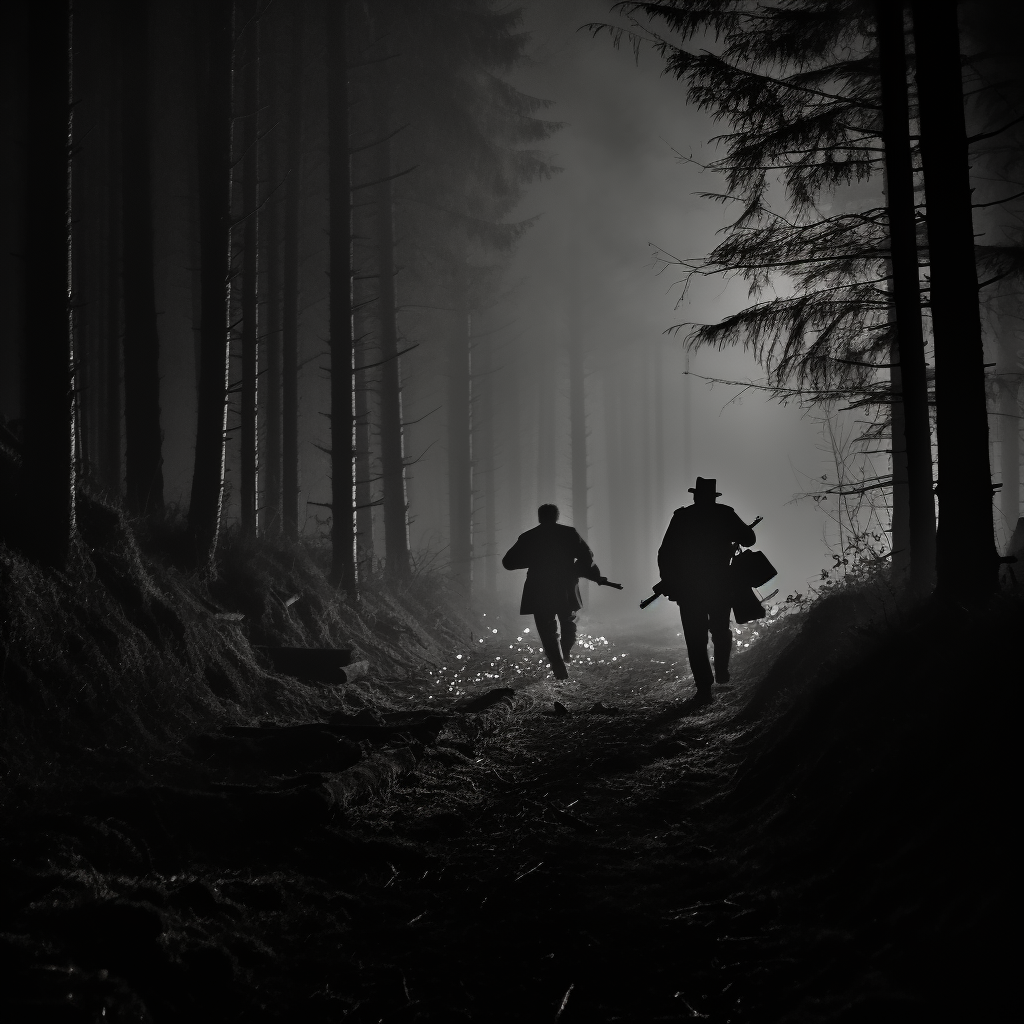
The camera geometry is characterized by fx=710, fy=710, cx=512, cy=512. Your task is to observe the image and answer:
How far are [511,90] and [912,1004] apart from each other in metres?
20.4

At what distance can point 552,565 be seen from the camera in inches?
400

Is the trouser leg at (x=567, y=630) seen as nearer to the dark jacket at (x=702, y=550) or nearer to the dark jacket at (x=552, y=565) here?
the dark jacket at (x=552, y=565)

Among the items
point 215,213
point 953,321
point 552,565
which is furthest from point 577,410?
point 953,321

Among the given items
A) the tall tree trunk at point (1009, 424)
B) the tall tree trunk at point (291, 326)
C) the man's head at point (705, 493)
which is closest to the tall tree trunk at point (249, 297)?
the tall tree trunk at point (291, 326)

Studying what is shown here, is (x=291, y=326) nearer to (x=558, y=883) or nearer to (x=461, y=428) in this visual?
(x=461, y=428)

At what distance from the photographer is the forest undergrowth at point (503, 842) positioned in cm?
247

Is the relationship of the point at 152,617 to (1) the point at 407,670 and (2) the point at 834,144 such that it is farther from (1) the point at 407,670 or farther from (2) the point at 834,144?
(2) the point at 834,144

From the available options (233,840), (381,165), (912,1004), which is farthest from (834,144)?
(381,165)

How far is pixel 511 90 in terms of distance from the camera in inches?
722

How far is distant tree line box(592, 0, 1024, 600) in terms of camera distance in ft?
17.0

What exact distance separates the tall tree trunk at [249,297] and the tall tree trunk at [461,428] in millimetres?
6984

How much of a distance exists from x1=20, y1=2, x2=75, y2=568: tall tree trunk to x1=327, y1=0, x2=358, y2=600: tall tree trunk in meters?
6.13

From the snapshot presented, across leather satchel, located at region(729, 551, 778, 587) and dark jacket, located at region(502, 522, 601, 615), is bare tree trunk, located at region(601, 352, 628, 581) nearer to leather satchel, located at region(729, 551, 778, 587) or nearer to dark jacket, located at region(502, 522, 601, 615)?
dark jacket, located at region(502, 522, 601, 615)

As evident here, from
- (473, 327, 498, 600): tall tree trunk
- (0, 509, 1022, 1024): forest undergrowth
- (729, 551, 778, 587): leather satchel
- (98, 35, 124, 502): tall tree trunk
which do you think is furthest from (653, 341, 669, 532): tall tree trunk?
(0, 509, 1022, 1024): forest undergrowth
